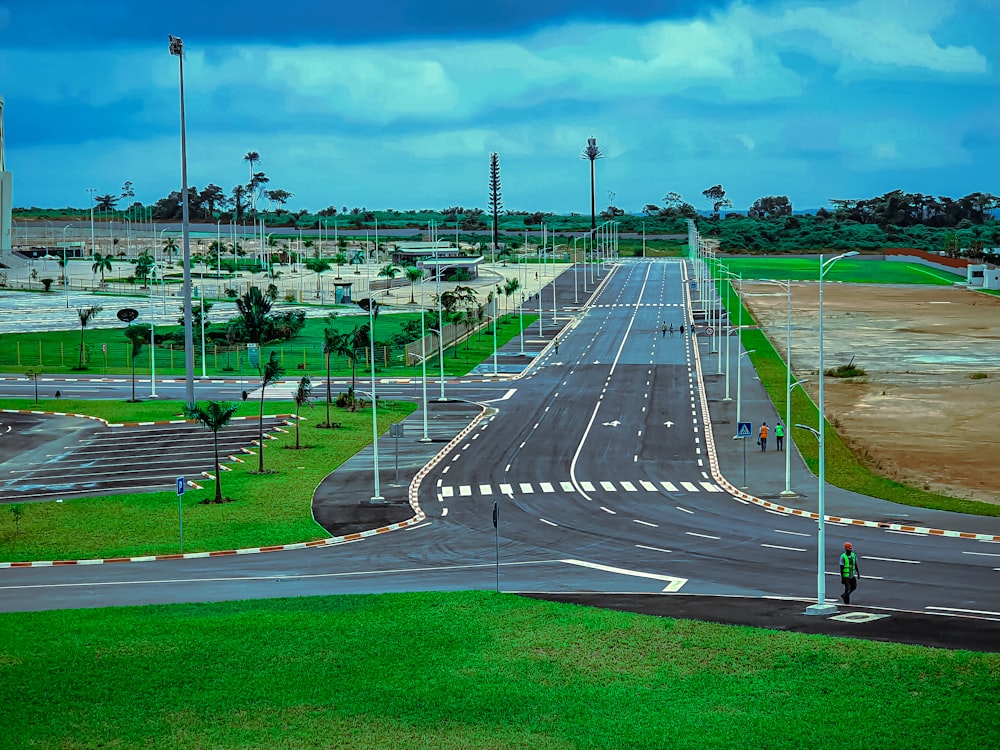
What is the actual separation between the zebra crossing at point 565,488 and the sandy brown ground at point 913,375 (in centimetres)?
899

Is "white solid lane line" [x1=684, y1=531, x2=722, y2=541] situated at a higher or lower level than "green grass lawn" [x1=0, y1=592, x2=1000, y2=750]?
lower

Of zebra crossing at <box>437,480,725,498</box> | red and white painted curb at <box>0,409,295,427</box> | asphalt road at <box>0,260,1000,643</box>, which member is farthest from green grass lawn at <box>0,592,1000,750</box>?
red and white painted curb at <box>0,409,295,427</box>

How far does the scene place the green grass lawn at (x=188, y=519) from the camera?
4253cm

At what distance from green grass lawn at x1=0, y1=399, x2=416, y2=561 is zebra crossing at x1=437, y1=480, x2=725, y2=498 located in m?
6.24

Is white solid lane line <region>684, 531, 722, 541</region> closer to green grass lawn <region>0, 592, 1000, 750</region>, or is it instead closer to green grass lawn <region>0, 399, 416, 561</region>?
green grass lawn <region>0, 592, 1000, 750</region>

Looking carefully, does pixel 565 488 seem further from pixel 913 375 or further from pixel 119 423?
pixel 913 375

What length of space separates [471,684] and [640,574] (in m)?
12.4

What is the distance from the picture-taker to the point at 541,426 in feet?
231

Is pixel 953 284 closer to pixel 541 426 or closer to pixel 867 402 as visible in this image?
pixel 867 402

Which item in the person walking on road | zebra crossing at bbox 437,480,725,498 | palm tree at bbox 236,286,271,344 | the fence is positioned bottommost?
zebra crossing at bbox 437,480,725,498

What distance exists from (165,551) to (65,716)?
17.5 meters

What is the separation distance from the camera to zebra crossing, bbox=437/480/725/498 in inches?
2067

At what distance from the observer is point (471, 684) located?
26.0 m

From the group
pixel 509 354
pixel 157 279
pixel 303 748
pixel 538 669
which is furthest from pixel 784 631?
pixel 157 279
